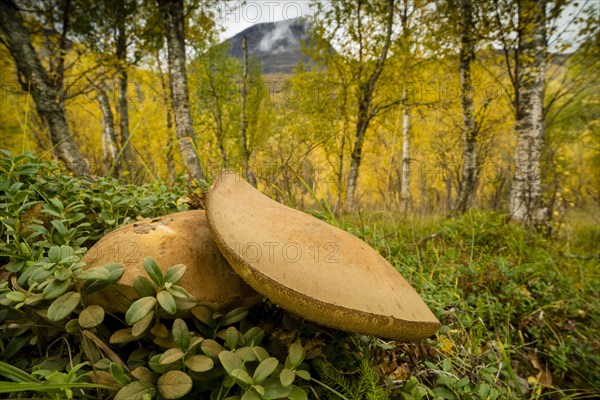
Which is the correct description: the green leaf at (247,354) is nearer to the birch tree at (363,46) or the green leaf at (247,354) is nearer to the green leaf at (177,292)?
the green leaf at (177,292)

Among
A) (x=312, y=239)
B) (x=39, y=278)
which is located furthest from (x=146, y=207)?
(x=312, y=239)

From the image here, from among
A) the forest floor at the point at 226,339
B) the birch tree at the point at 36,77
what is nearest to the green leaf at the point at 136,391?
the forest floor at the point at 226,339

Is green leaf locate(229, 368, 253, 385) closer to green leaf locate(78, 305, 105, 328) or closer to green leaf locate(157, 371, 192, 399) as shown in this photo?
green leaf locate(157, 371, 192, 399)

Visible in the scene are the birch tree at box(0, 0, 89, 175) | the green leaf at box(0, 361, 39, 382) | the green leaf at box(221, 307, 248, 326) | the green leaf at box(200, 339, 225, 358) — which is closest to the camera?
the green leaf at box(0, 361, 39, 382)

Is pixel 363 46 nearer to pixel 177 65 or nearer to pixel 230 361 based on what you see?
pixel 177 65

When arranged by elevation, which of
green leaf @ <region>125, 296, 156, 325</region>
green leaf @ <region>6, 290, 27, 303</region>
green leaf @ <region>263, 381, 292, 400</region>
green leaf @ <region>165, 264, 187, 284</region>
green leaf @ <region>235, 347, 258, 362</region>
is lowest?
green leaf @ <region>263, 381, 292, 400</region>

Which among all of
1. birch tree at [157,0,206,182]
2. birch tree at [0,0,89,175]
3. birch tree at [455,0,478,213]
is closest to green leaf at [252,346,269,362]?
birch tree at [0,0,89,175]

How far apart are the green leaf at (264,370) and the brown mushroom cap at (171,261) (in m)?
0.24

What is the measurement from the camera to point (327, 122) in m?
9.15

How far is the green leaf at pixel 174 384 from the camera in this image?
64 centimetres

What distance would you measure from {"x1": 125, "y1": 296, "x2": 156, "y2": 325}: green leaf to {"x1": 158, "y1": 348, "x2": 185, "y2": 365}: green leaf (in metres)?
0.11

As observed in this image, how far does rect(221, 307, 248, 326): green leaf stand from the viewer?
85 cm

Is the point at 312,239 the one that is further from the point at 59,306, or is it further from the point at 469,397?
the point at 469,397

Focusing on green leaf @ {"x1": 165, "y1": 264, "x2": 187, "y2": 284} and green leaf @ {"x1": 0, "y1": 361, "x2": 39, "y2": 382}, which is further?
green leaf @ {"x1": 165, "y1": 264, "x2": 187, "y2": 284}
